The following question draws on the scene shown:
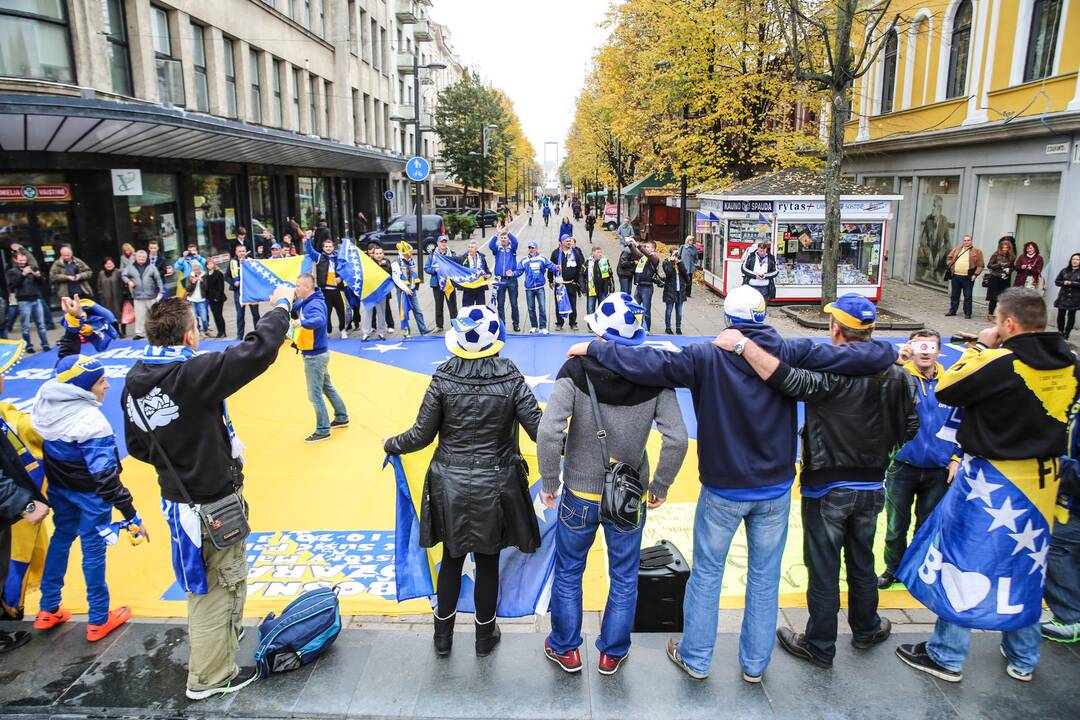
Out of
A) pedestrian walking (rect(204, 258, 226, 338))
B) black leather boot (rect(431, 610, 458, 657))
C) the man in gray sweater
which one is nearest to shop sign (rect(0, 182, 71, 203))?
pedestrian walking (rect(204, 258, 226, 338))

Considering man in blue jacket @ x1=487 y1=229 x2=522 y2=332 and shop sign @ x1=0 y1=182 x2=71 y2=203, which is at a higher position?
shop sign @ x1=0 y1=182 x2=71 y2=203

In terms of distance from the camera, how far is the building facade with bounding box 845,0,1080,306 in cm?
1589

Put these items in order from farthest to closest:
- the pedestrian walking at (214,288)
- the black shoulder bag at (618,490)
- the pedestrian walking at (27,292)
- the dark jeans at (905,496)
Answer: the pedestrian walking at (214,288), the pedestrian walking at (27,292), the dark jeans at (905,496), the black shoulder bag at (618,490)

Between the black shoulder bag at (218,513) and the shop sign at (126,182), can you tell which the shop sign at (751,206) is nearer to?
the shop sign at (126,182)

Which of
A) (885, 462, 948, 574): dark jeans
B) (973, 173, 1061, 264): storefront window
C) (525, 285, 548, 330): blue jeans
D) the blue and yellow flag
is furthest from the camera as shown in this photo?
(973, 173, 1061, 264): storefront window

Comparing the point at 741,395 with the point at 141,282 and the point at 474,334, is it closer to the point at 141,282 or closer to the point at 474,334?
the point at 474,334

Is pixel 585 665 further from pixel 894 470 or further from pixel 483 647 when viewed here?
pixel 894 470

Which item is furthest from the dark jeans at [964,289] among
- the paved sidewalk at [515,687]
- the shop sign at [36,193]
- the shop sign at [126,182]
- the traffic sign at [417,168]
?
the shop sign at [36,193]

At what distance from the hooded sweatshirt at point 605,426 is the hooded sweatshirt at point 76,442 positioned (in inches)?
101

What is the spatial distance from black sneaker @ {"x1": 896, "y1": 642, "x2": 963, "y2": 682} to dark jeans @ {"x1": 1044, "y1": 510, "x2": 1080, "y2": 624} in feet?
3.15

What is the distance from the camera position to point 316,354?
830 cm

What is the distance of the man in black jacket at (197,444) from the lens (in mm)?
3699

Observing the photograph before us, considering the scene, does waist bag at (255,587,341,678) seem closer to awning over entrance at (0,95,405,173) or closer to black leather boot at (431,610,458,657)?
black leather boot at (431,610,458,657)

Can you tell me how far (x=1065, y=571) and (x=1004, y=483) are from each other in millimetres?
1208
